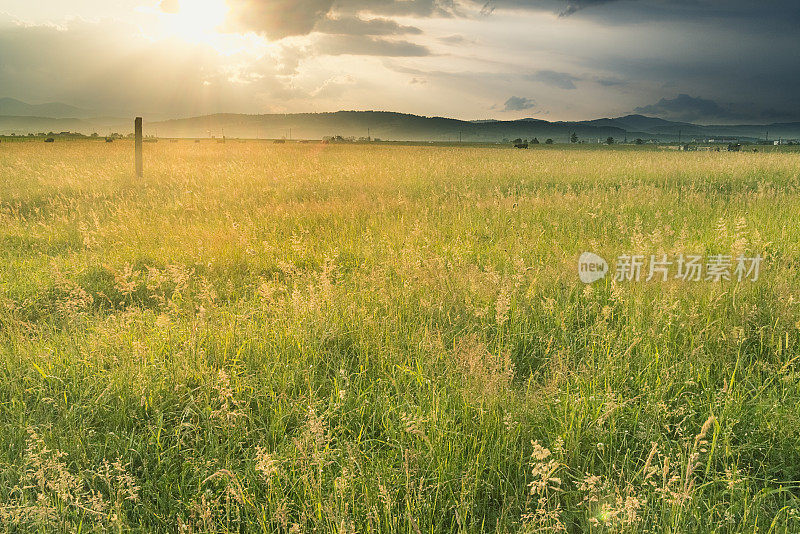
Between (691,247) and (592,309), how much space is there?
2441 millimetres

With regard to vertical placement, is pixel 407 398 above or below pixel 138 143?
below

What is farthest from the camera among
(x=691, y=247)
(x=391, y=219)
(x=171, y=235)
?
(x=391, y=219)

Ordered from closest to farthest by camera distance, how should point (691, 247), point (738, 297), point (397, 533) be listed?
1. point (397, 533)
2. point (738, 297)
3. point (691, 247)

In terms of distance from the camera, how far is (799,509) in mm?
2033

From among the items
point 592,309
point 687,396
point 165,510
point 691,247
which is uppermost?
point 691,247

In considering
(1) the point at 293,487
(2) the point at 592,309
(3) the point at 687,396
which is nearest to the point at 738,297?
(2) the point at 592,309

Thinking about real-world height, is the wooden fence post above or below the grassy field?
above

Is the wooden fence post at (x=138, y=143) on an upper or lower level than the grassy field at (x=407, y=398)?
upper

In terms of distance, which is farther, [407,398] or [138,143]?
[138,143]

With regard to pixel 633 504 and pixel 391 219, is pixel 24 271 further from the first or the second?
pixel 633 504

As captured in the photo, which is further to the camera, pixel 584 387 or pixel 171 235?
pixel 171 235

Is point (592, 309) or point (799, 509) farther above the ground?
point (592, 309)

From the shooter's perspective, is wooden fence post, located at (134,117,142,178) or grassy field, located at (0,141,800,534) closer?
grassy field, located at (0,141,800,534)

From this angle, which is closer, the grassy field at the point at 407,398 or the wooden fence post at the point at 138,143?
the grassy field at the point at 407,398
